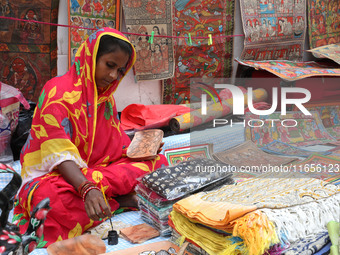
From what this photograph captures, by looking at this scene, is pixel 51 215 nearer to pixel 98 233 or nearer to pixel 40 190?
pixel 40 190

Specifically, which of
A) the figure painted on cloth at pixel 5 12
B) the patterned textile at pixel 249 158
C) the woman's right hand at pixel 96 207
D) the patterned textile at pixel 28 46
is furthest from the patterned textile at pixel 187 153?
the figure painted on cloth at pixel 5 12

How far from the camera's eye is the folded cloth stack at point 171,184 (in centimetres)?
221

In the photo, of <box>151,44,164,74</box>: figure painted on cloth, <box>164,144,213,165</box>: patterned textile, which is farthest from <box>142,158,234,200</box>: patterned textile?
<box>151,44,164,74</box>: figure painted on cloth

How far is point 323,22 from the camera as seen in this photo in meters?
5.79

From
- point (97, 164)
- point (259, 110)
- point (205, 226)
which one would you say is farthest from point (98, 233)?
point (259, 110)

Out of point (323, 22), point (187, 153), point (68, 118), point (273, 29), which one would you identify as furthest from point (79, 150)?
point (323, 22)

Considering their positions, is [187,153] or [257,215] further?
[187,153]

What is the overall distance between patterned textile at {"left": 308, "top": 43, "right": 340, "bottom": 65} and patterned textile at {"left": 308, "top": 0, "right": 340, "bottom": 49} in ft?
0.91

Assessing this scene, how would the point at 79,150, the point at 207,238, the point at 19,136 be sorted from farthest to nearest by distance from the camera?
the point at 19,136
the point at 79,150
the point at 207,238

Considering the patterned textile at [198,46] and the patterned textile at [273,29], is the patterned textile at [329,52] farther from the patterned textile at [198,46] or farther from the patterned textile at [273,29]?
the patterned textile at [198,46]

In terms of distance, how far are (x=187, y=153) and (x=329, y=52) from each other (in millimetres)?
2822

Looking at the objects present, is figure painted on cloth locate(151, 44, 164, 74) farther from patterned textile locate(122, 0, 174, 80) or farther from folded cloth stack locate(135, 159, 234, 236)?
folded cloth stack locate(135, 159, 234, 236)

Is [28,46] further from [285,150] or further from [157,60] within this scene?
[285,150]

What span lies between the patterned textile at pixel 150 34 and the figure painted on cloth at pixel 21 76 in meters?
1.06
